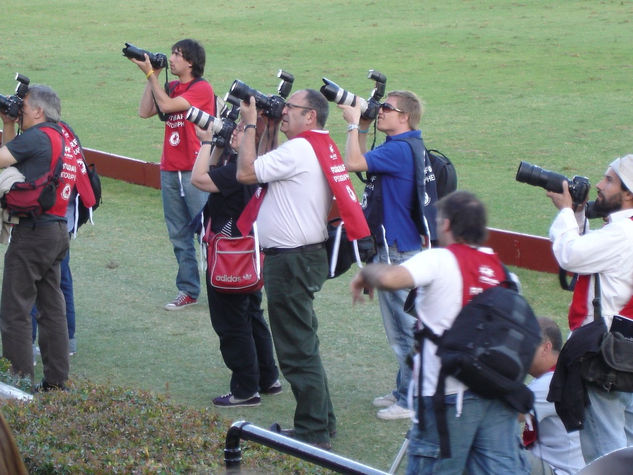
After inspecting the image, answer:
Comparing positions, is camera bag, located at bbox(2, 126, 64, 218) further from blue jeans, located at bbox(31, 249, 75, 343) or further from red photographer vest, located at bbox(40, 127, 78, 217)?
blue jeans, located at bbox(31, 249, 75, 343)

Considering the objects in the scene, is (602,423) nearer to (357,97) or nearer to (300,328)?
(300,328)

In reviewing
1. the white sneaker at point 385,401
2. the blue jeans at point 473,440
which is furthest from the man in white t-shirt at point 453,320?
the white sneaker at point 385,401

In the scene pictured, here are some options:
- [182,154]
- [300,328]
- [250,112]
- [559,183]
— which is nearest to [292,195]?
[250,112]

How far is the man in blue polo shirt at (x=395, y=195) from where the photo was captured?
670 cm

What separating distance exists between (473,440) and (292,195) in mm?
2268

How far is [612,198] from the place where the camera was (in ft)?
17.1

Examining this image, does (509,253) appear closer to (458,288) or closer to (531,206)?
(531,206)

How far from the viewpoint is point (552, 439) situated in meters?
5.43

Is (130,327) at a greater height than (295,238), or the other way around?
(295,238)

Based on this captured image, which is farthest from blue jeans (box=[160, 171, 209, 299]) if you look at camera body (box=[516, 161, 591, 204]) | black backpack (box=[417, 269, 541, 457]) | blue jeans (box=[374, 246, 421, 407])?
black backpack (box=[417, 269, 541, 457])

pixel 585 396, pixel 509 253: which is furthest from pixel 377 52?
pixel 585 396

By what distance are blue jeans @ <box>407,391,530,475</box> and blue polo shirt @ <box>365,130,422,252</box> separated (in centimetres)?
240

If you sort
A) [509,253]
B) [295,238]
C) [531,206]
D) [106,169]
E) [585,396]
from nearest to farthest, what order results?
[585,396]
[295,238]
[509,253]
[531,206]
[106,169]

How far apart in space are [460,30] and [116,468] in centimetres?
2322
